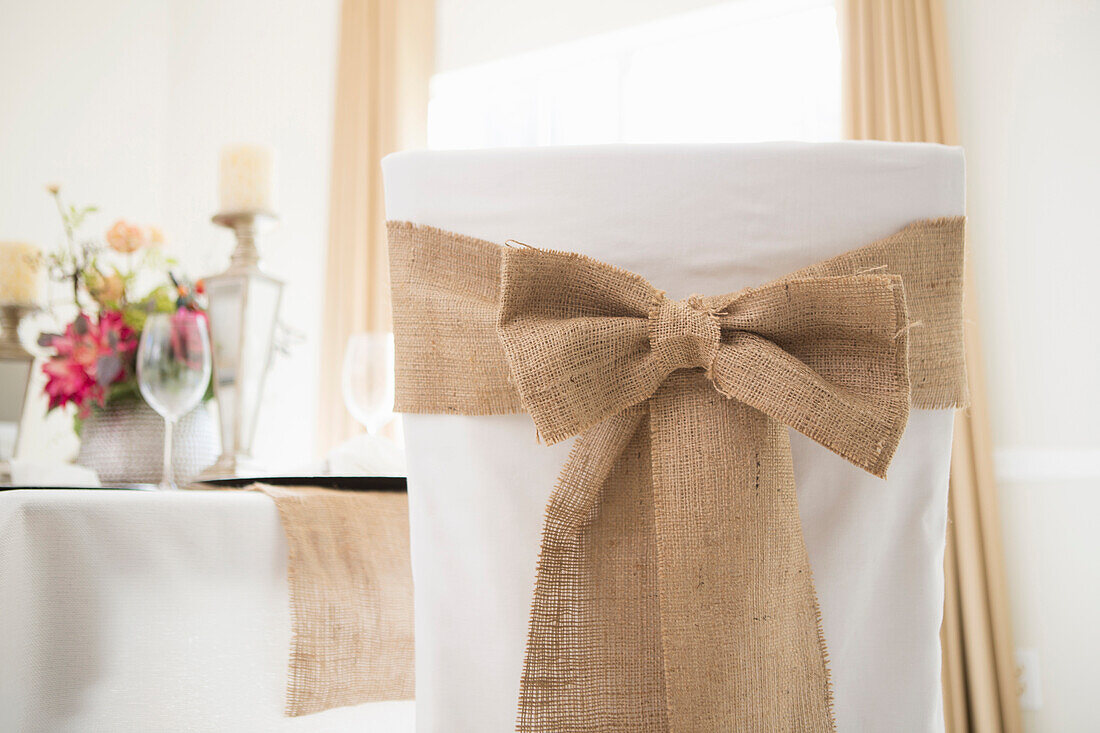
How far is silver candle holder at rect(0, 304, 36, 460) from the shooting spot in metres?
1.54

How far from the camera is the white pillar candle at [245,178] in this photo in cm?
138

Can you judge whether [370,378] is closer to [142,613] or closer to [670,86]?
[142,613]

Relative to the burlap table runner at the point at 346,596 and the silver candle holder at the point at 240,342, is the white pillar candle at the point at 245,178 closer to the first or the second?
the silver candle holder at the point at 240,342

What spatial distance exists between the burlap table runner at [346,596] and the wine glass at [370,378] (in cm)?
43

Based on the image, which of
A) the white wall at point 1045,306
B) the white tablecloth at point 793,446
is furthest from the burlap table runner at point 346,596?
the white wall at point 1045,306

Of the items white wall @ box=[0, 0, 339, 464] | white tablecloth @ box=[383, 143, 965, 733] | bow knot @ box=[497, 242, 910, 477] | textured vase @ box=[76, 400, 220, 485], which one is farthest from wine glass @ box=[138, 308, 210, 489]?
white wall @ box=[0, 0, 339, 464]

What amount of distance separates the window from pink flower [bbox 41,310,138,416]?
97.3 inches

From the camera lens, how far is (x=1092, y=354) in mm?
2303

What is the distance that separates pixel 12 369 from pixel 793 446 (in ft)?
4.87

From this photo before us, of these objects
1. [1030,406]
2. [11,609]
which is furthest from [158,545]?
[1030,406]

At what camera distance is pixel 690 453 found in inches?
24.8

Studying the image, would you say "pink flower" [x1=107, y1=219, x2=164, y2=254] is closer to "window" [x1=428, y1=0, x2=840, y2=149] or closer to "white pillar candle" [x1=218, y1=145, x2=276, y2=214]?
"white pillar candle" [x1=218, y1=145, x2=276, y2=214]

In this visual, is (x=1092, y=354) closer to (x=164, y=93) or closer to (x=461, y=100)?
(x=461, y=100)

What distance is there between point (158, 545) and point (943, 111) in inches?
96.7
